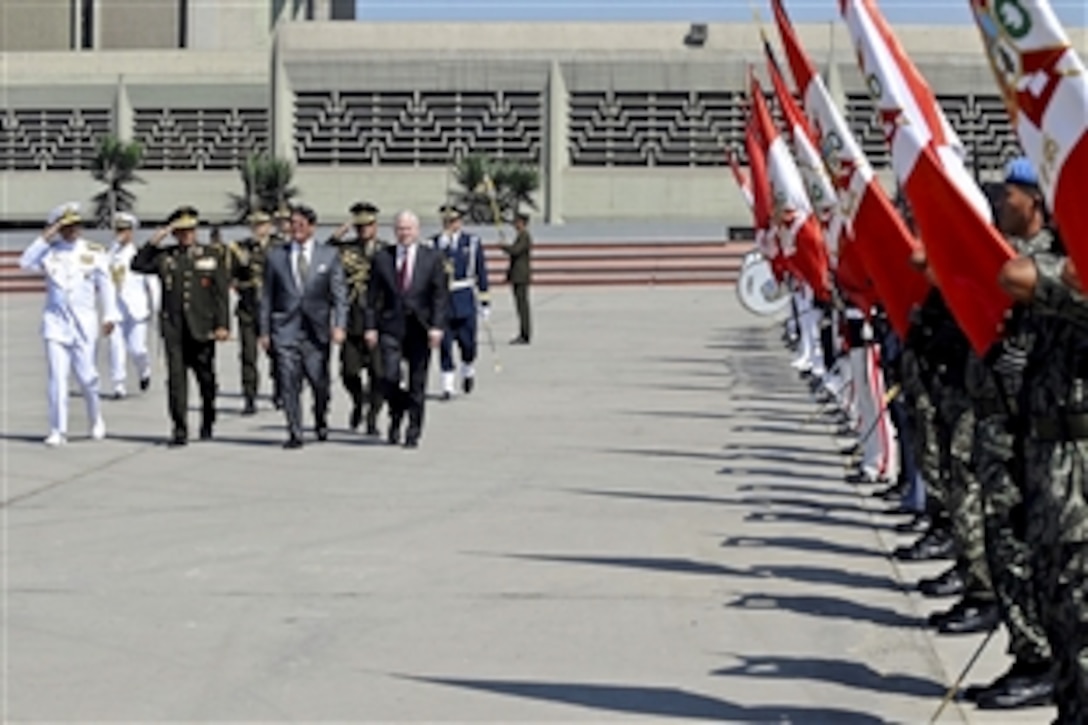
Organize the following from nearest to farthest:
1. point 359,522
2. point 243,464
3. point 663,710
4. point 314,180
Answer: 1. point 663,710
2. point 359,522
3. point 243,464
4. point 314,180

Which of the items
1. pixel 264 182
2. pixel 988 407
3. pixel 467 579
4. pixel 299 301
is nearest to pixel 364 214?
pixel 299 301

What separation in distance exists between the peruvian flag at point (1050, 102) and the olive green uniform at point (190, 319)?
38.1 feet

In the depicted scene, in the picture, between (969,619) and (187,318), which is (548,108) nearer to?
(187,318)

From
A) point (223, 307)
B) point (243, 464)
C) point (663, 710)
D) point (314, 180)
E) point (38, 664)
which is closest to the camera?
point (663, 710)

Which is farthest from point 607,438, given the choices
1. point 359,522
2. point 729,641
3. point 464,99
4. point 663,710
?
point 464,99

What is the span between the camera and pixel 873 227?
32.7 ft

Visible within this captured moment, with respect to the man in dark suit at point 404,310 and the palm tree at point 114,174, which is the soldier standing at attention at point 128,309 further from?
the palm tree at point 114,174

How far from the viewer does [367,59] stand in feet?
216

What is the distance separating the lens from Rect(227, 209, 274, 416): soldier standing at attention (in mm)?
20828

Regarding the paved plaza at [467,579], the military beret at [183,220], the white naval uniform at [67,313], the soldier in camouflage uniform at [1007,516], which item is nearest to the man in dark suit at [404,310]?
the paved plaza at [467,579]

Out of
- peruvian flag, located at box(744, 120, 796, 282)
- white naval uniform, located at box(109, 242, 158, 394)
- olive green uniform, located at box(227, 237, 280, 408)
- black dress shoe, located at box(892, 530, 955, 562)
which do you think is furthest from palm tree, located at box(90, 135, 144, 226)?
black dress shoe, located at box(892, 530, 955, 562)

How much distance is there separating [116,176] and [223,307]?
163 ft

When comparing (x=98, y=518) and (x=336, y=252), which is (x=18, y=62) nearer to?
(x=336, y=252)

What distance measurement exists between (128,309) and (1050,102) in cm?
1745
